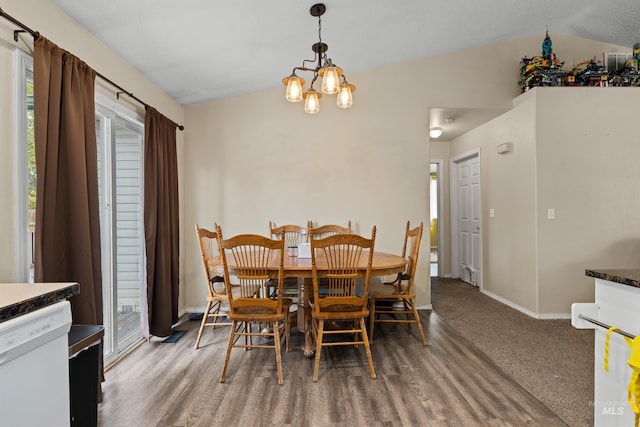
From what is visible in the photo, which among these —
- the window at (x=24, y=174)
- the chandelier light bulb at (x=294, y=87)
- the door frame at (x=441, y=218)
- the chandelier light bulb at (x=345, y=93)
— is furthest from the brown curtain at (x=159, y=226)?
the door frame at (x=441, y=218)

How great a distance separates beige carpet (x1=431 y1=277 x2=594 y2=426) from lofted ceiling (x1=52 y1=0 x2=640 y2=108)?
2.89 meters

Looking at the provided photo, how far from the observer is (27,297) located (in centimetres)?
102

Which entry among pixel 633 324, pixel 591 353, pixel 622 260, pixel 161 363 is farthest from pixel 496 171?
pixel 161 363

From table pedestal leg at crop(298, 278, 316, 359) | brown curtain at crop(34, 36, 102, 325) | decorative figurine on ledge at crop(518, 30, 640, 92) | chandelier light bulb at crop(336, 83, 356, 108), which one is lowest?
table pedestal leg at crop(298, 278, 316, 359)

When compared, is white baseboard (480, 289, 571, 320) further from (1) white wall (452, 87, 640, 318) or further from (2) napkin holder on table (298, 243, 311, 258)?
(2) napkin holder on table (298, 243, 311, 258)

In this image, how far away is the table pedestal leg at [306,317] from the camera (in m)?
2.50

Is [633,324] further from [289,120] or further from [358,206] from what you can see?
[289,120]

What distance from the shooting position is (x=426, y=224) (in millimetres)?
3715

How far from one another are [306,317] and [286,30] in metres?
2.34

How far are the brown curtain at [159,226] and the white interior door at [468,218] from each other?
157 inches

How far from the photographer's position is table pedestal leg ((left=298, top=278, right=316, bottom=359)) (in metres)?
2.50
